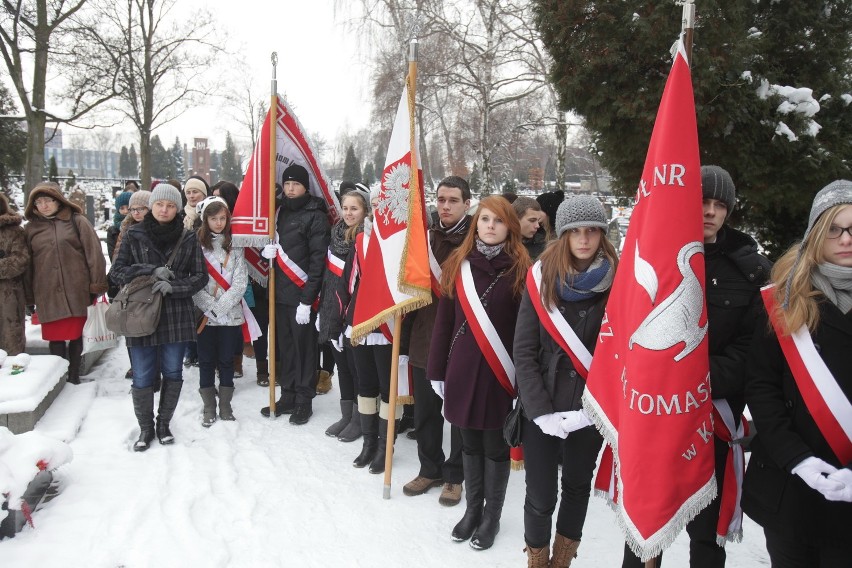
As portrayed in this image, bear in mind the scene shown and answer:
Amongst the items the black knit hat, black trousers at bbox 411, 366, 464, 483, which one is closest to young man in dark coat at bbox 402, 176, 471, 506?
black trousers at bbox 411, 366, 464, 483

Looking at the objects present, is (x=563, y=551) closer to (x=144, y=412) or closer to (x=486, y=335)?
(x=486, y=335)

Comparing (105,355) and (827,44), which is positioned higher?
(827,44)

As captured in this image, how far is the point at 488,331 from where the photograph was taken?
335cm

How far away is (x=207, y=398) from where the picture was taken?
5273mm

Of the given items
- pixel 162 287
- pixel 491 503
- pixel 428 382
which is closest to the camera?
pixel 491 503

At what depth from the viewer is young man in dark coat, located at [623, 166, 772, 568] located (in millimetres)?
2514

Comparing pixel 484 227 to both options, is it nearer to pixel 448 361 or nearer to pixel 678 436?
pixel 448 361

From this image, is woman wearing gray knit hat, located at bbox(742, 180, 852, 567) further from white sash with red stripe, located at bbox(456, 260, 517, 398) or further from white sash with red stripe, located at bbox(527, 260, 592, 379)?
white sash with red stripe, located at bbox(456, 260, 517, 398)

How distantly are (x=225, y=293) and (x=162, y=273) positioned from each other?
640 millimetres

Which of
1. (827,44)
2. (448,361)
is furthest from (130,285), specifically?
(827,44)

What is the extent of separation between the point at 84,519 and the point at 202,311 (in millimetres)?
1956

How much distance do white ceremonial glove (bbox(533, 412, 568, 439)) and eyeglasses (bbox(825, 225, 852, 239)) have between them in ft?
4.61

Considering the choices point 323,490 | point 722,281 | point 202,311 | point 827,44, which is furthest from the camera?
point 827,44

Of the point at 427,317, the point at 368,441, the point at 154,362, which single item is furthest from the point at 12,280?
the point at 427,317
